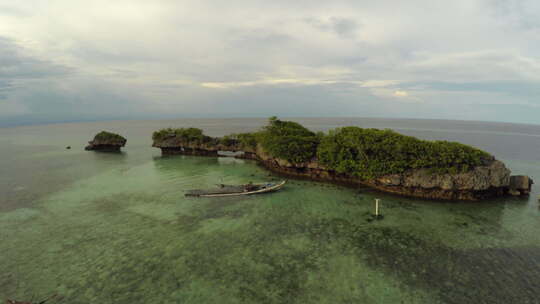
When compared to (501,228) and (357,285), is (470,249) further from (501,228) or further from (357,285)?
(357,285)

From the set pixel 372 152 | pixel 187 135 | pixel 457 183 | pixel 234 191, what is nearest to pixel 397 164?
pixel 372 152

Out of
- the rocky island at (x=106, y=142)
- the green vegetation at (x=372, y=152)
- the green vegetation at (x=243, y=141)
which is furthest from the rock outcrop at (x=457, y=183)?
the rocky island at (x=106, y=142)

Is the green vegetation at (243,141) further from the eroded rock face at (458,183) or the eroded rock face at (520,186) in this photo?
the eroded rock face at (520,186)

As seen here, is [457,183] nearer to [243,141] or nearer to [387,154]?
[387,154]

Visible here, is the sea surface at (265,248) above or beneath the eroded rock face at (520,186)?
beneath

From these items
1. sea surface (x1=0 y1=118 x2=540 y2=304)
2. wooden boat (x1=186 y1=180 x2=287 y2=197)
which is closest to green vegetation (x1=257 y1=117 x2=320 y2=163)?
sea surface (x1=0 y1=118 x2=540 y2=304)
